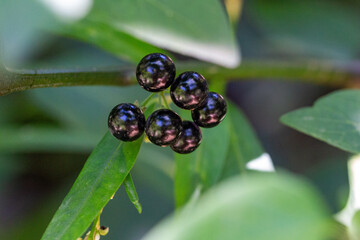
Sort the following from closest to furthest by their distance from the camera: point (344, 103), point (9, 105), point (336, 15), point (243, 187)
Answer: point (243, 187) < point (344, 103) < point (9, 105) < point (336, 15)

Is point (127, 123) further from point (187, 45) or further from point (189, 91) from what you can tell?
point (187, 45)

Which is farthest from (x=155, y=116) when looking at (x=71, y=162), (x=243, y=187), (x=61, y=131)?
(x=71, y=162)

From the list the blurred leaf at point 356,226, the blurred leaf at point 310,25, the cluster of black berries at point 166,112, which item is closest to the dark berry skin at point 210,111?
the cluster of black berries at point 166,112

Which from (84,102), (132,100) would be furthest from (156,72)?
(84,102)

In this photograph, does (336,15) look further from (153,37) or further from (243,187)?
(243,187)

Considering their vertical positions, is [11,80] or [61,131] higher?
[11,80]

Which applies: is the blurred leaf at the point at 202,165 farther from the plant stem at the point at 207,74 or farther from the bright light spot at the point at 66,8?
the bright light spot at the point at 66,8

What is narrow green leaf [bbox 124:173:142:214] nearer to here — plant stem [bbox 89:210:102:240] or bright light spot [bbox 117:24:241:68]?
plant stem [bbox 89:210:102:240]
